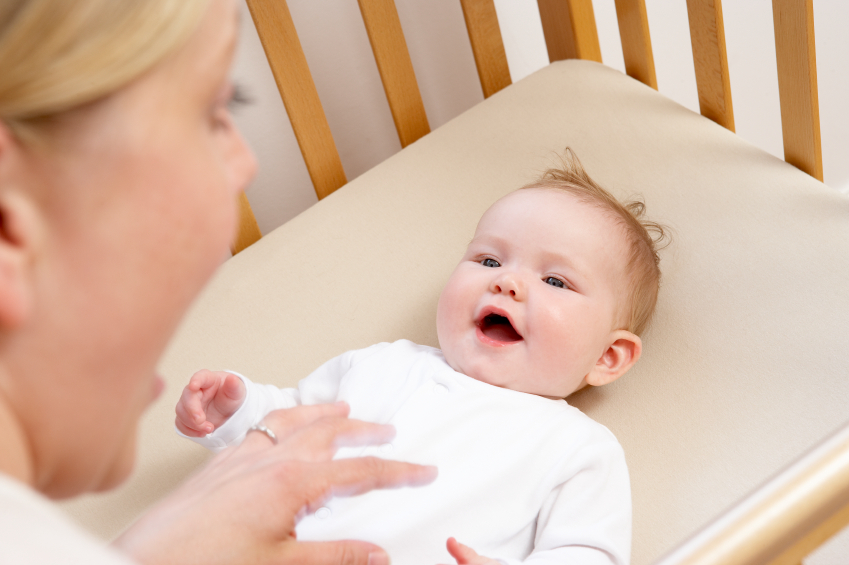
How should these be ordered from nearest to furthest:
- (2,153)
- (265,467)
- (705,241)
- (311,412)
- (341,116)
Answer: (2,153), (265,467), (311,412), (705,241), (341,116)

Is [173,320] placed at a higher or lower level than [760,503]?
higher

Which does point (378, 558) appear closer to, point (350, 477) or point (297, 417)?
point (350, 477)

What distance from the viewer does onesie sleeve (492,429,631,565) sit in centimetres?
68

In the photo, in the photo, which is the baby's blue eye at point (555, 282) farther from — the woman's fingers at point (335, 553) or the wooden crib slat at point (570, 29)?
the wooden crib slat at point (570, 29)

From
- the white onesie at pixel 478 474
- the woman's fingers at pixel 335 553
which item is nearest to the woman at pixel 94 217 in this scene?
the woman's fingers at pixel 335 553

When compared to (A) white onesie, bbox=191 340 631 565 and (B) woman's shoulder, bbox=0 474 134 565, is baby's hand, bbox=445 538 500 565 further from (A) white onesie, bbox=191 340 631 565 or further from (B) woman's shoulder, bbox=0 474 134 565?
(B) woman's shoulder, bbox=0 474 134 565

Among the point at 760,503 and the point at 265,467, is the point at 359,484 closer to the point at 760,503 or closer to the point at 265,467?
the point at 265,467

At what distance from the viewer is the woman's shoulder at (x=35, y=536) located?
0.90 feet

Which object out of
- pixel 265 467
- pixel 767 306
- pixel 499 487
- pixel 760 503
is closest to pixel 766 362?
pixel 767 306

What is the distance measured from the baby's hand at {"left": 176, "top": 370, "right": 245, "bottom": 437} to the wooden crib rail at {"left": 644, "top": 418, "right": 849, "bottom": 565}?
56 cm

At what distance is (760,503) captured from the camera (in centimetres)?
39

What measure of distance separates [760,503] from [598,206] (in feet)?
1.85

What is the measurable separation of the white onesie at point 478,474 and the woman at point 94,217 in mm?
345

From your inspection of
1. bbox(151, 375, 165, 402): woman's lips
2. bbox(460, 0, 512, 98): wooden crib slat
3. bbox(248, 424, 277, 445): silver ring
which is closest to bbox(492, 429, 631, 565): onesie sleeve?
bbox(248, 424, 277, 445): silver ring
